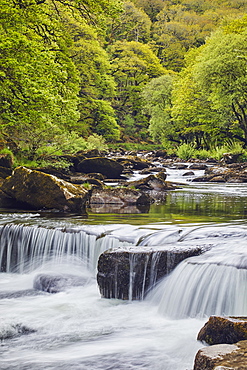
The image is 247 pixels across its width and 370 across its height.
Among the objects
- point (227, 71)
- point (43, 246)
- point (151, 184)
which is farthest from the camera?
point (227, 71)

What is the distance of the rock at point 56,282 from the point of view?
6828 mm

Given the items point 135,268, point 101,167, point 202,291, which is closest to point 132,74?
point 101,167

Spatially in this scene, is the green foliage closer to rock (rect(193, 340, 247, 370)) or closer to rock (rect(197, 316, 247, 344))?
rock (rect(197, 316, 247, 344))

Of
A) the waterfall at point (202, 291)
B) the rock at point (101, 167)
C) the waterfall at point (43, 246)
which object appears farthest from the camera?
the rock at point (101, 167)

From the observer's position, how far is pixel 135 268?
611cm

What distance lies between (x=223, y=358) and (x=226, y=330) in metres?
0.79

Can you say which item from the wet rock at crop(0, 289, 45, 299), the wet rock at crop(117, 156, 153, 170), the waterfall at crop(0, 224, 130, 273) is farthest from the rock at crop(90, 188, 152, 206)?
the wet rock at crop(117, 156, 153, 170)

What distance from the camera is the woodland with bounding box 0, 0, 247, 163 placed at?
13.3 meters

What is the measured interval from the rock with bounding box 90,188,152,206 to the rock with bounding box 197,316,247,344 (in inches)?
338

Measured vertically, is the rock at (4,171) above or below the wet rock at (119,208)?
above

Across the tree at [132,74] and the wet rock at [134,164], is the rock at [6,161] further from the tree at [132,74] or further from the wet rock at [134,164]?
the tree at [132,74]

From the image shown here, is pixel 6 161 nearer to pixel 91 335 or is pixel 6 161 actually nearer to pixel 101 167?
pixel 101 167

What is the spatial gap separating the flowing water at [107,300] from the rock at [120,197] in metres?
2.91

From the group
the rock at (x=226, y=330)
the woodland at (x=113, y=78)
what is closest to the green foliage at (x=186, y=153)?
the woodland at (x=113, y=78)
